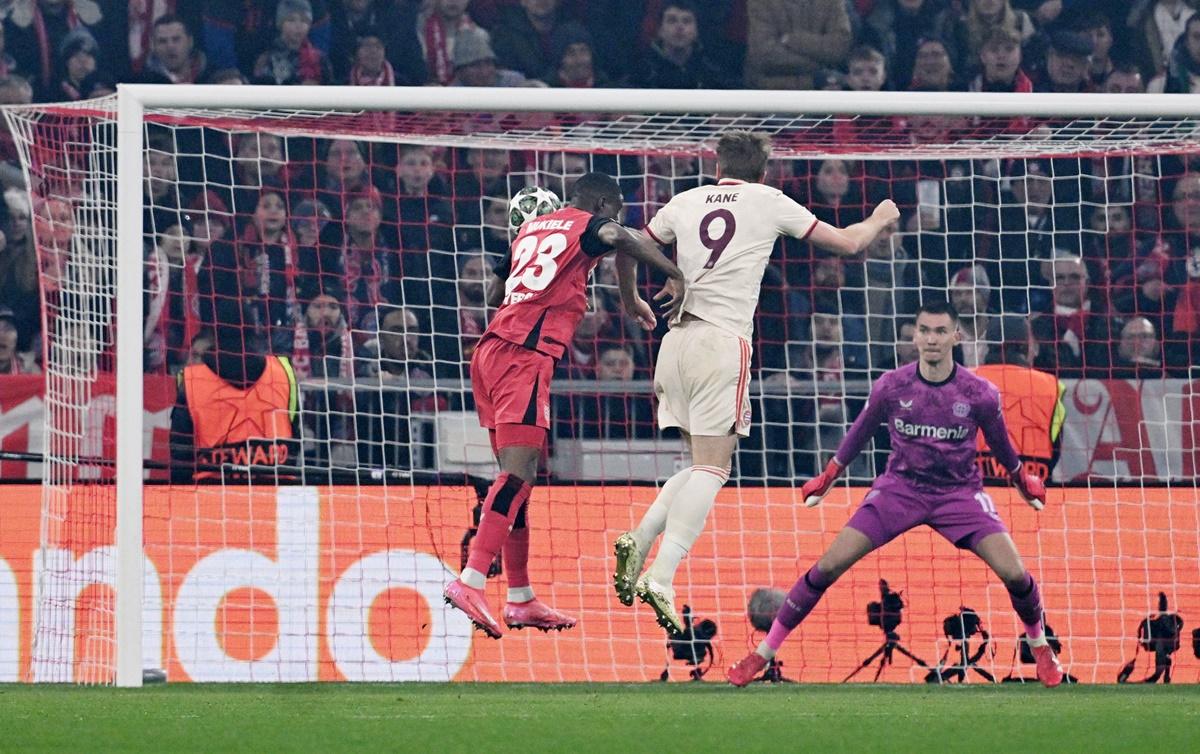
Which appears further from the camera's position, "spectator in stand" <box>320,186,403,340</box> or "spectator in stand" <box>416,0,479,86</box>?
"spectator in stand" <box>416,0,479,86</box>

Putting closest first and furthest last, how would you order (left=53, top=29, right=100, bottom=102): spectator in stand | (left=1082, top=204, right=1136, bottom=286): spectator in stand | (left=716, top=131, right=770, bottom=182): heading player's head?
(left=716, top=131, right=770, bottom=182): heading player's head → (left=1082, top=204, right=1136, bottom=286): spectator in stand → (left=53, top=29, right=100, bottom=102): spectator in stand

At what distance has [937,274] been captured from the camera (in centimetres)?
1194

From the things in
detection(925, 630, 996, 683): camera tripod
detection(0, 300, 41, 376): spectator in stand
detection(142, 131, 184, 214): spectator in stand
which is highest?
detection(142, 131, 184, 214): spectator in stand

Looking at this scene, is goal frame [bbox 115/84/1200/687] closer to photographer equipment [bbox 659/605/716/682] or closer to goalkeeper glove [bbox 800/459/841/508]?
goalkeeper glove [bbox 800/459/841/508]

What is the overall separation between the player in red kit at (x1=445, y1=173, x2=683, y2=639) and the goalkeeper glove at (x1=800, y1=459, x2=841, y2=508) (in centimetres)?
124

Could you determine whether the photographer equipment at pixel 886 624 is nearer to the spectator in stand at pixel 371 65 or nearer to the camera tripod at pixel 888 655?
the camera tripod at pixel 888 655

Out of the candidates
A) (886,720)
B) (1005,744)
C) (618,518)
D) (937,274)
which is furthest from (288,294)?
(1005,744)

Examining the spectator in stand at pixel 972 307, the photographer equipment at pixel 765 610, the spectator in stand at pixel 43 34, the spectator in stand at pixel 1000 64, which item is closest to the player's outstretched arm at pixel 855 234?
the photographer equipment at pixel 765 610

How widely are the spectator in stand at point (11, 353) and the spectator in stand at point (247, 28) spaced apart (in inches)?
109

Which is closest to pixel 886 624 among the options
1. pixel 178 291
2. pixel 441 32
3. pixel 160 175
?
pixel 178 291

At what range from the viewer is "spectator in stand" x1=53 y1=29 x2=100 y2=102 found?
43.3ft

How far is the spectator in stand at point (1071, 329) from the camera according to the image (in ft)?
37.0

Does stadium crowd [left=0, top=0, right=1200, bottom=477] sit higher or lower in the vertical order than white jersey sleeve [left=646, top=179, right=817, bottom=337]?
higher

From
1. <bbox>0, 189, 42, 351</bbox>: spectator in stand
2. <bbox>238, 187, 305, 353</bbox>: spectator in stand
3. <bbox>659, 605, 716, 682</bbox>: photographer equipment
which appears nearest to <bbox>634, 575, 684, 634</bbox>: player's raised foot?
<bbox>659, 605, 716, 682</bbox>: photographer equipment
